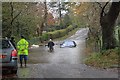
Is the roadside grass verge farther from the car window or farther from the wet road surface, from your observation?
the car window

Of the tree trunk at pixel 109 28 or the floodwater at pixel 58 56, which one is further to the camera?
the floodwater at pixel 58 56

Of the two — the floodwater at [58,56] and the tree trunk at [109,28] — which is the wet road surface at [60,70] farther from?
the tree trunk at [109,28]

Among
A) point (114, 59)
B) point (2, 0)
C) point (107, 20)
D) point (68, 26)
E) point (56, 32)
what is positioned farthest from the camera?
point (68, 26)

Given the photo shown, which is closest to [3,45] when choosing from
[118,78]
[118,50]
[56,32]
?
[118,78]

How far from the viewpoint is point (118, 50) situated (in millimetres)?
18703

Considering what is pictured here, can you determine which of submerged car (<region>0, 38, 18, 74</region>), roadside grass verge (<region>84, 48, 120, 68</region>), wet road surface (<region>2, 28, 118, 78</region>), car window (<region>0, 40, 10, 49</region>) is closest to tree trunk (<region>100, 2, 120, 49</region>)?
roadside grass verge (<region>84, 48, 120, 68</region>)

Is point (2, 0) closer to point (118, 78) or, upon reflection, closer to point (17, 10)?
point (17, 10)

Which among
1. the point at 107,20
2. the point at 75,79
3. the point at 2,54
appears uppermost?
the point at 107,20

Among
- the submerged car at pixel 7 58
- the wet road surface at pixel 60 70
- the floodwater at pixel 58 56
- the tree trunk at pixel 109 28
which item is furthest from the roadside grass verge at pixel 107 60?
the submerged car at pixel 7 58

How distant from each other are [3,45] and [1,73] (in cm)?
109

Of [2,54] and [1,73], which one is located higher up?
[2,54]

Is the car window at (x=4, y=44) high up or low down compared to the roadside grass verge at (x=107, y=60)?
up

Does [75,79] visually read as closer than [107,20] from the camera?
Yes

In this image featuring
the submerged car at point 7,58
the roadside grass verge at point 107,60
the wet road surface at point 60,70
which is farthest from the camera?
the roadside grass verge at point 107,60
